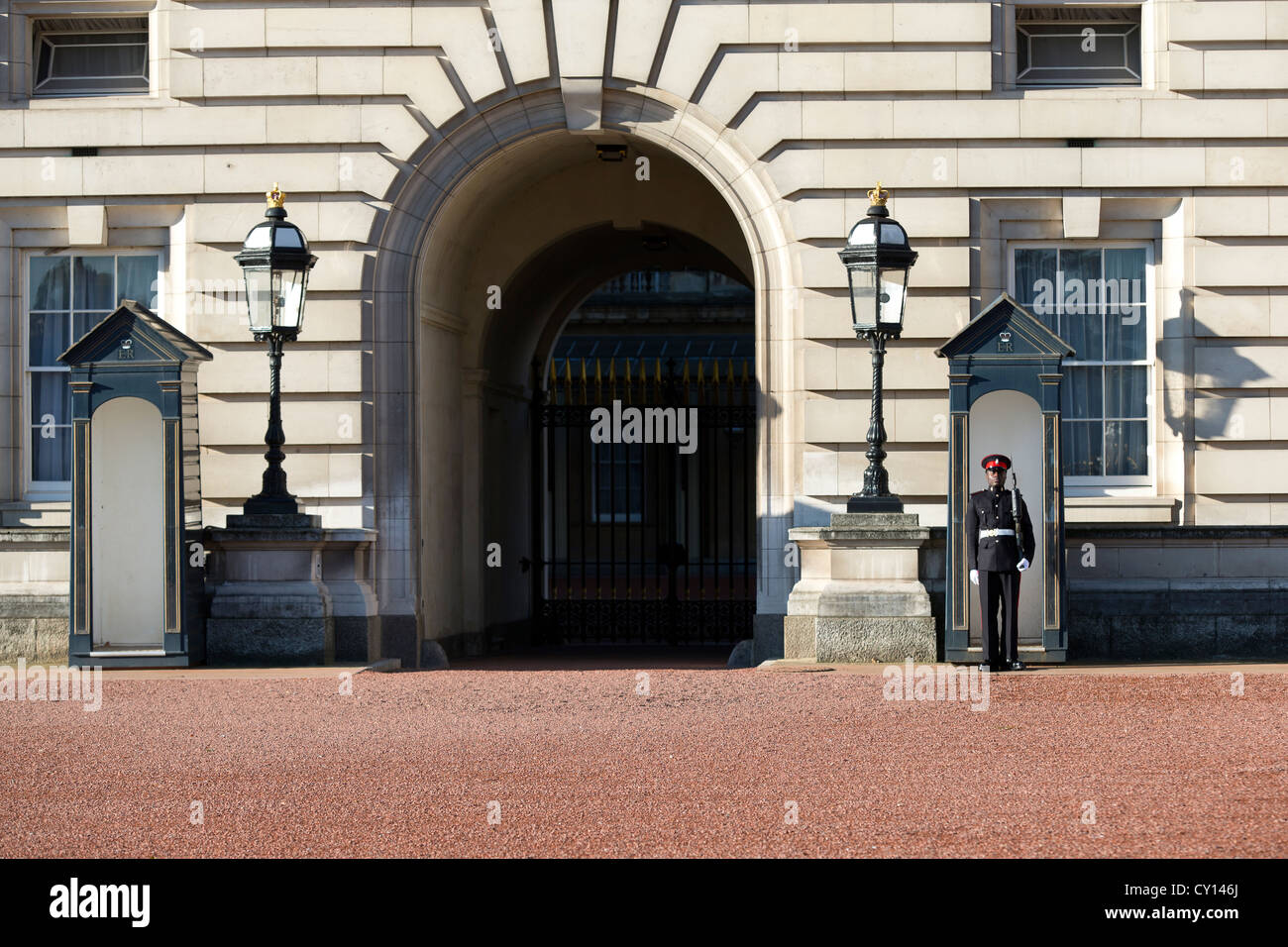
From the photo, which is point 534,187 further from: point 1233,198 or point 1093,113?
point 1233,198

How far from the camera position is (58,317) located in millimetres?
14359

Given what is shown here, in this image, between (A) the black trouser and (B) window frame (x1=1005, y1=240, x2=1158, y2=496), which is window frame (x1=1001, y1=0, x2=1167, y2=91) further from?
(A) the black trouser

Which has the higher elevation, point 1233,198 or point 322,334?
point 1233,198

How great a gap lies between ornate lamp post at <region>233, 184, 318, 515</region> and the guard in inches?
195

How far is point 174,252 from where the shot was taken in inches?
551

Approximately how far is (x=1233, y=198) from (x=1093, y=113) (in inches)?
49.8

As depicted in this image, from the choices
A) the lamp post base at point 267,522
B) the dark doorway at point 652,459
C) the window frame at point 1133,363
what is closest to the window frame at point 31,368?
the lamp post base at point 267,522

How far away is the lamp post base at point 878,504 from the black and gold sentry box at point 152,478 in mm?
4743

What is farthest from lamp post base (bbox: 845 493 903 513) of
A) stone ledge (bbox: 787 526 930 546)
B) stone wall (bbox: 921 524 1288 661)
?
stone wall (bbox: 921 524 1288 661)

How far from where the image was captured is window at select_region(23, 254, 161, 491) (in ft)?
47.0

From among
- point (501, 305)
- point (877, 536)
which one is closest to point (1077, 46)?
point (877, 536)

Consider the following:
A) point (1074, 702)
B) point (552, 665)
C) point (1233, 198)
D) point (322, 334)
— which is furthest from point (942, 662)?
point (322, 334)

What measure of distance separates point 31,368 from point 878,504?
6973 millimetres

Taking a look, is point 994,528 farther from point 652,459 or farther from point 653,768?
point 652,459
